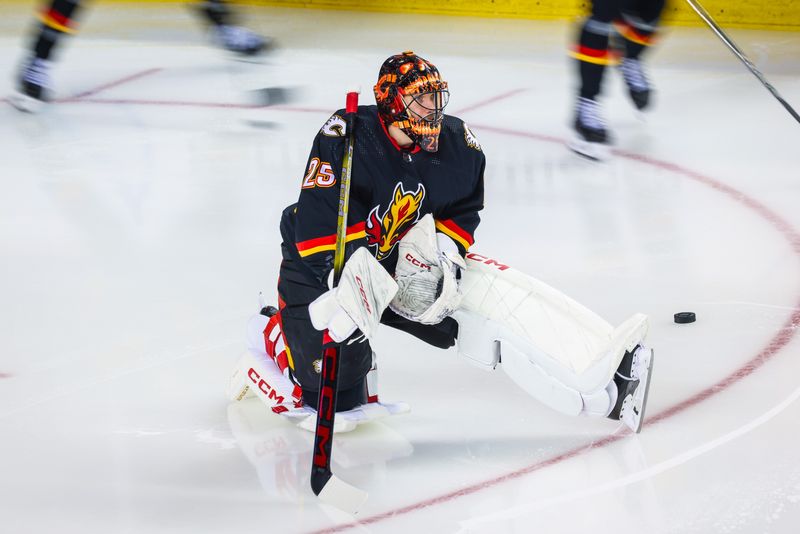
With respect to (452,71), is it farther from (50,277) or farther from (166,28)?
(50,277)

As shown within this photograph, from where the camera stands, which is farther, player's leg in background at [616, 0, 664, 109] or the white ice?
player's leg in background at [616, 0, 664, 109]

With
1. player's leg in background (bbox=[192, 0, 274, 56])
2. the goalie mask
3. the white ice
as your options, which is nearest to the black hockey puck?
the white ice

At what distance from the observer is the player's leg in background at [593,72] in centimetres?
430

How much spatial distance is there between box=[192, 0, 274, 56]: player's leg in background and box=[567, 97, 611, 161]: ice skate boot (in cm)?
157

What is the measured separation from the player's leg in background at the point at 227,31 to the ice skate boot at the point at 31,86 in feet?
2.32

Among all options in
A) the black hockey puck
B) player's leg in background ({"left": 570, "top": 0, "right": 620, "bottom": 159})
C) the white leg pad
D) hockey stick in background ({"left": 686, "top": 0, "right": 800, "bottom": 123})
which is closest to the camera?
the white leg pad

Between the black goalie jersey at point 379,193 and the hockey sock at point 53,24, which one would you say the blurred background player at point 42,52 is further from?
the black goalie jersey at point 379,193

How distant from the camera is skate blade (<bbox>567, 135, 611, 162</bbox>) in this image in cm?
436

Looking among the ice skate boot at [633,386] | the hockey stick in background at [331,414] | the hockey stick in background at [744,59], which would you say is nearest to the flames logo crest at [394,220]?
the hockey stick in background at [331,414]

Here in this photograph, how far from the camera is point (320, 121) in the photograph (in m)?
4.76

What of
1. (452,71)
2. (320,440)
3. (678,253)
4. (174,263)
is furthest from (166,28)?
(320,440)

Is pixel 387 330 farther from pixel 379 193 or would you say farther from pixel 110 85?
pixel 110 85

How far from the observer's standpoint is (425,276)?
2314mm

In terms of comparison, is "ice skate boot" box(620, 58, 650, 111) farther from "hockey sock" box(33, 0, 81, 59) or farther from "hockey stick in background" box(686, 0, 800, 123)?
"hockey sock" box(33, 0, 81, 59)
